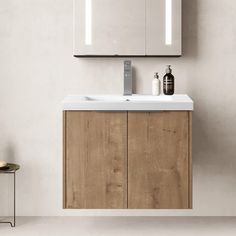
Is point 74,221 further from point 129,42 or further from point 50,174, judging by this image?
point 129,42

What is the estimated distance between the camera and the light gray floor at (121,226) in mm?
3449

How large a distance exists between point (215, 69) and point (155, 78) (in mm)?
450

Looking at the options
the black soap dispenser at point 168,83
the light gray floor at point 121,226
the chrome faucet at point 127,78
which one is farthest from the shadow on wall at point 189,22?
the light gray floor at point 121,226

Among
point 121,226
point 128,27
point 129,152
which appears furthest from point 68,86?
point 121,226

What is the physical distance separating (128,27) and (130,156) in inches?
37.5

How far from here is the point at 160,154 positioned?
10.6 feet

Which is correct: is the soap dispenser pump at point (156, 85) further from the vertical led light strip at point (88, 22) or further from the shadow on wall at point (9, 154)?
the shadow on wall at point (9, 154)

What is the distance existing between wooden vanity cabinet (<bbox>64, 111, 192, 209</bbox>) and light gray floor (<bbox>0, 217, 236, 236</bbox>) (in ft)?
1.07

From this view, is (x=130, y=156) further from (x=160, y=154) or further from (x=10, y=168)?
(x=10, y=168)

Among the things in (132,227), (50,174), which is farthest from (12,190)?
(132,227)

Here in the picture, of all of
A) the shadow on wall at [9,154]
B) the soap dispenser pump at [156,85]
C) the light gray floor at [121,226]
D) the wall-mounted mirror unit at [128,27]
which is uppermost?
the wall-mounted mirror unit at [128,27]

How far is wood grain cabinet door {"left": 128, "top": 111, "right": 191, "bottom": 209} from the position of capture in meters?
3.21

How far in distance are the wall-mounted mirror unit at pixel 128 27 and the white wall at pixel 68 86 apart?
5.0 inches

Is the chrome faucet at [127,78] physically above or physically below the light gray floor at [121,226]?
above
